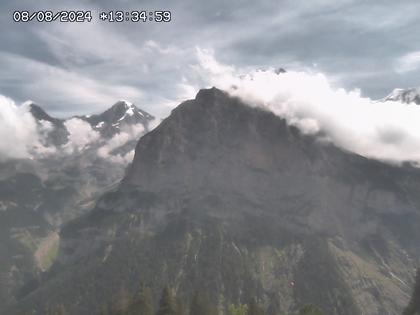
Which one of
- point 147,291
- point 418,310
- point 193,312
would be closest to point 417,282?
point 418,310

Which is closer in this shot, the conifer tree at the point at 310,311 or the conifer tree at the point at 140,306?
the conifer tree at the point at 310,311

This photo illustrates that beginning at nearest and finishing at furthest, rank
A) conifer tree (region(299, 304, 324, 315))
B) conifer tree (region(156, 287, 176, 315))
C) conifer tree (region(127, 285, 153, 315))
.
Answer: conifer tree (region(156, 287, 176, 315)), conifer tree (region(299, 304, 324, 315)), conifer tree (region(127, 285, 153, 315))

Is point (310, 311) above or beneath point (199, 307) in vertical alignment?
above

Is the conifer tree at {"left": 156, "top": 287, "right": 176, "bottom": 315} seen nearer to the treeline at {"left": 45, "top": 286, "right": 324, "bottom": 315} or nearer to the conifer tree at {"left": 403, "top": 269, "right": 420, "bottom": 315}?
the treeline at {"left": 45, "top": 286, "right": 324, "bottom": 315}

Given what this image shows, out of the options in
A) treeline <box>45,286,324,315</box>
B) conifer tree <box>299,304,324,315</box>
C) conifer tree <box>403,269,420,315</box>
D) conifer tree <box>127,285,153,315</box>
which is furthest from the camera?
conifer tree <box>127,285,153,315</box>

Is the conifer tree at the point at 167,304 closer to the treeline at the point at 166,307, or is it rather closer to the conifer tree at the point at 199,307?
the treeline at the point at 166,307

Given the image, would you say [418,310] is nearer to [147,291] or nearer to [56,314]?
[147,291]

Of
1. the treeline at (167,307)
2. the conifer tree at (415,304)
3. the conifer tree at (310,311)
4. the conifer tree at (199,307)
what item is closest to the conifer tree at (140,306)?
the treeline at (167,307)

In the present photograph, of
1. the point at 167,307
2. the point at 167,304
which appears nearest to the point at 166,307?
the point at 167,307

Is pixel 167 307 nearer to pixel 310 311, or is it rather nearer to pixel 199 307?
pixel 199 307

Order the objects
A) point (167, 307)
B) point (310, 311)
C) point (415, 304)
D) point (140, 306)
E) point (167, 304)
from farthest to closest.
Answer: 1. point (140, 306)
2. point (415, 304)
3. point (310, 311)
4. point (167, 304)
5. point (167, 307)

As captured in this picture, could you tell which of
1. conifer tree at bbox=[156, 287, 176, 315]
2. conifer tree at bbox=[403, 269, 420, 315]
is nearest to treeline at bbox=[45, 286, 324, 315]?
conifer tree at bbox=[156, 287, 176, 315]
